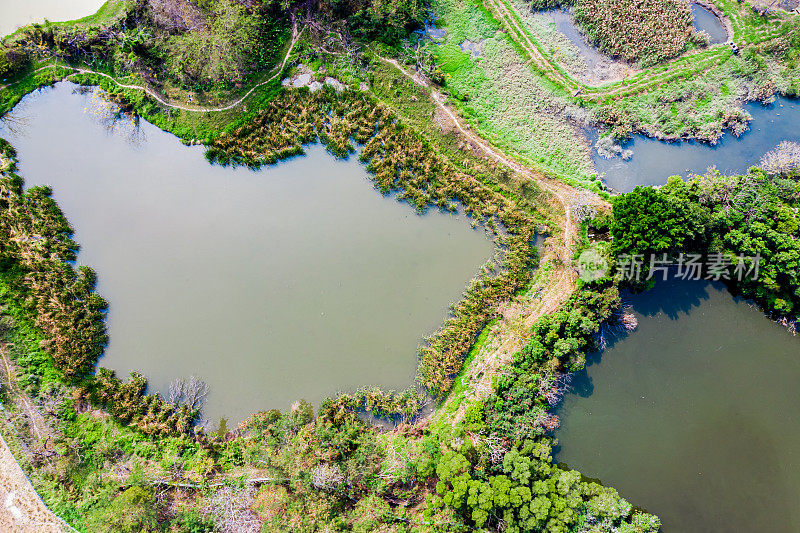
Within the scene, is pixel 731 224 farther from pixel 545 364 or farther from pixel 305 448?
pixel 305 448

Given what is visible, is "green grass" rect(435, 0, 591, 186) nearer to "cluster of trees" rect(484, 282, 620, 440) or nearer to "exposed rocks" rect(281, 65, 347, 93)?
"exposed rocks" rect(281, 65, 347, 93)

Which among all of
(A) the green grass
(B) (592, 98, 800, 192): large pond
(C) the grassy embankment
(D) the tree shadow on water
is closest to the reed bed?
(A) the green grass

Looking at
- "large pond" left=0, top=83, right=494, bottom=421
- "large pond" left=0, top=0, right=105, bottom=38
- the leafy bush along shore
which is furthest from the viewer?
"large pond" left=0, top=0, right=105, bottom=38

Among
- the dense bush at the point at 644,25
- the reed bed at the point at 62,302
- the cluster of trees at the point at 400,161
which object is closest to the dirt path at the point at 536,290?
the cluster of trees at the point at 400,161

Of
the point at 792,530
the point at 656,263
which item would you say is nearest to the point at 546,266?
the point at 656,263

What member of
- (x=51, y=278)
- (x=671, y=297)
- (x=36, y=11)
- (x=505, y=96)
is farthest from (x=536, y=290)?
(x=36, y=11)

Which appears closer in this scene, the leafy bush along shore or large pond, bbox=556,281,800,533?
the leafy bush along shore

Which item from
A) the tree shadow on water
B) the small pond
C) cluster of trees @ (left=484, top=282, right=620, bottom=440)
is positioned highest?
the small pond
